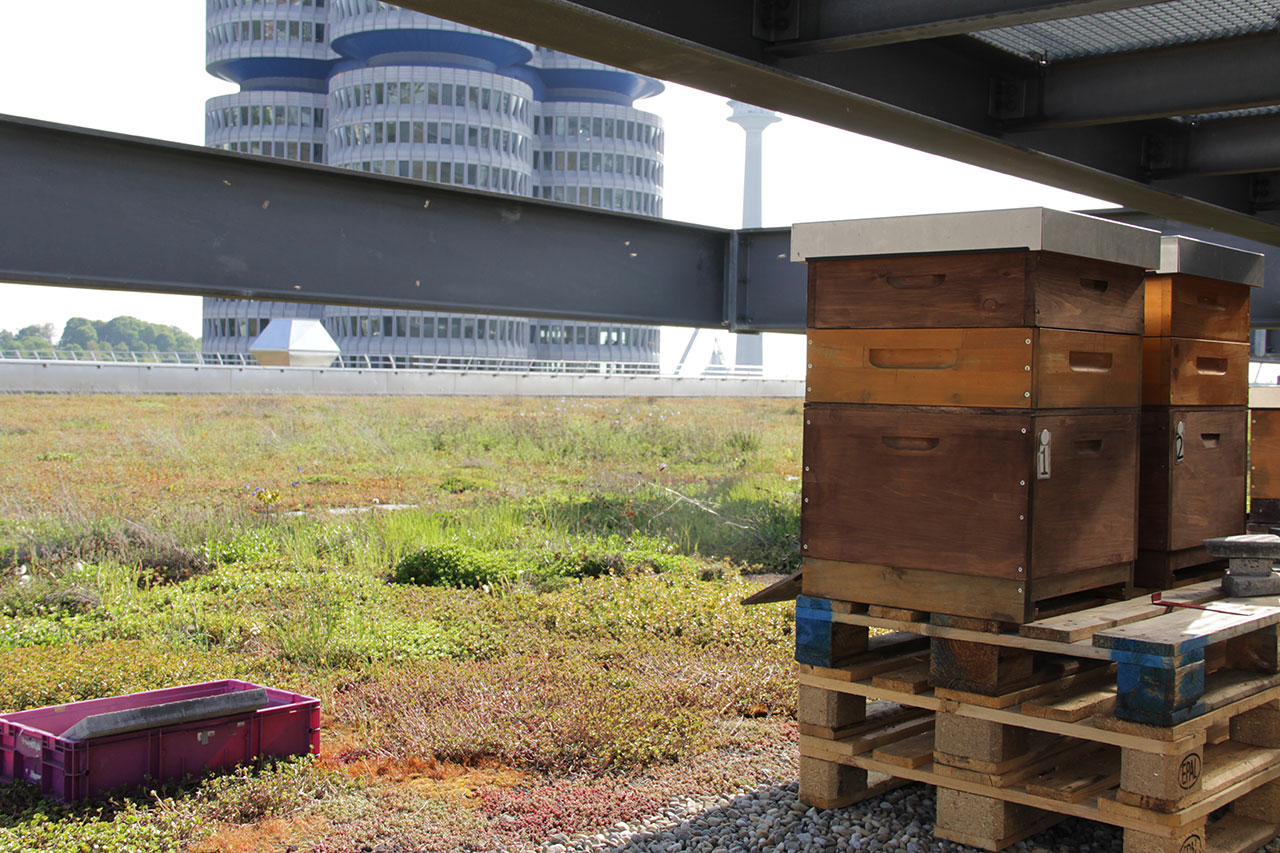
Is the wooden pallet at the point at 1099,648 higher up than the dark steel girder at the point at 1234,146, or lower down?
lower down

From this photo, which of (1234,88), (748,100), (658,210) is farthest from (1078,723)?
(658,210)

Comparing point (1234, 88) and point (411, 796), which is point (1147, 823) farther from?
point (1234, 88)

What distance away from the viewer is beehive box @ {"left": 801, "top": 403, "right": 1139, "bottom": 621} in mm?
3711

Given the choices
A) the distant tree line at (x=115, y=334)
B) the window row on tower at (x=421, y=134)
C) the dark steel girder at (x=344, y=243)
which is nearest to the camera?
the dark steel girder at (x=344, y=243)

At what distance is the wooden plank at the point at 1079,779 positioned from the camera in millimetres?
3654

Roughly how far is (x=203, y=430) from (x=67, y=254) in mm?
16340

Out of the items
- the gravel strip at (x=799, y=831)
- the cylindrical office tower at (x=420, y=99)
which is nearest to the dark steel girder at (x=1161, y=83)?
the gravel strip at (x=799, y=831)

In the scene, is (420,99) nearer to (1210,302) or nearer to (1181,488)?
(1210,302)

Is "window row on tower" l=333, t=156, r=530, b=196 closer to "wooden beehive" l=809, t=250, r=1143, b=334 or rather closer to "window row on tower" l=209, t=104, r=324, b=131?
"window row on tower" l=209, t=104, r=324, b=131

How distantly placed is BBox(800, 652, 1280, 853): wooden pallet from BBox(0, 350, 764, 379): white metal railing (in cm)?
4292

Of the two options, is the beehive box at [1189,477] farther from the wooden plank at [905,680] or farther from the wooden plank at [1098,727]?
the wooden plank at [905,680]

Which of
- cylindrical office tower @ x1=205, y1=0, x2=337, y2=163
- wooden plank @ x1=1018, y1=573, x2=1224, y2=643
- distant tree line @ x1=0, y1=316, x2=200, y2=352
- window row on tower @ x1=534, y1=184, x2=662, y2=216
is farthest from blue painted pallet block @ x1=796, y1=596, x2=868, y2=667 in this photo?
distant tree line @ x1=0, y1=316, x2=200, y2=352

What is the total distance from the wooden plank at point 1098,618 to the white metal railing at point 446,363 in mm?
43487

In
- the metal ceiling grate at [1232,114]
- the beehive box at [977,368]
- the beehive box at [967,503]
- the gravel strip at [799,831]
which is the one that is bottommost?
the gravel strip at [799,831]
